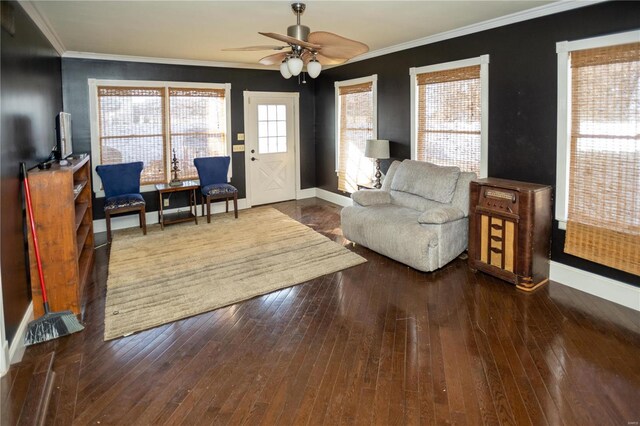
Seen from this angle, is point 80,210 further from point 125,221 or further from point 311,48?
point 311,48

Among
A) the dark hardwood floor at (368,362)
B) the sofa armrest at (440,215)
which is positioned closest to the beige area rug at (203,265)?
the dark hardwood floor at (368,362)

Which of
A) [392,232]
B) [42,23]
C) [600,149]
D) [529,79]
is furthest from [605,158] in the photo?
[42,23]

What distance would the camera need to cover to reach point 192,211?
700 centimetres

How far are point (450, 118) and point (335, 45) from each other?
235 cm

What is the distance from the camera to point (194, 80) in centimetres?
675

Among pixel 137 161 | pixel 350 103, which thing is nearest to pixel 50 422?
pixel 137 161

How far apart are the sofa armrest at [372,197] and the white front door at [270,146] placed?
2.85m

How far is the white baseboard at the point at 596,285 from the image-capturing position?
3.45 meters

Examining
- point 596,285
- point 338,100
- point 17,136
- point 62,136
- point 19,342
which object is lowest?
point 19,342

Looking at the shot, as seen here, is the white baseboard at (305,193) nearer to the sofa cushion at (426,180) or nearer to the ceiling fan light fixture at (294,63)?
the sofa cushion at (426,180)

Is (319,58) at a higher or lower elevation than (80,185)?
higher

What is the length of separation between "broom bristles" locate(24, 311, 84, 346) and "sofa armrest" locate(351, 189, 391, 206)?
130 inches

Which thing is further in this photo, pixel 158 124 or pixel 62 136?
pixel 158 124

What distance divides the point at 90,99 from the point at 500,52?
5.38m
